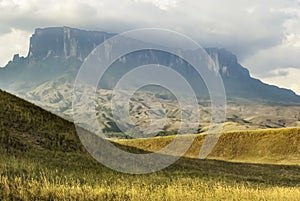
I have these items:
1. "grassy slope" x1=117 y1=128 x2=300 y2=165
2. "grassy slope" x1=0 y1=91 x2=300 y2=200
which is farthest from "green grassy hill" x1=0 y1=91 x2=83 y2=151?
"grassy slope" x1=117 y1=128 x2=300 y2=165

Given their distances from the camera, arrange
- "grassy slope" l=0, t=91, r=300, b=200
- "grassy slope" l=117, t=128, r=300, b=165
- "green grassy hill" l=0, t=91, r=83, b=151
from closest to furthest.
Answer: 1. "grassy slope" l=0, t=91, r=300, b=200
2. "green grassy hill" l=0, t=91, r=83, b=151
3. "grassy slope" l=117, t=128, r=300, b=165

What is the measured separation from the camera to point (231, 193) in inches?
781

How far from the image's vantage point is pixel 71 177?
22.6 metres

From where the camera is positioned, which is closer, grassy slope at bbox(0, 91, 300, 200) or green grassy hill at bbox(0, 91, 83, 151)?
grassy slope at bbox(0, 91, 300, 200)

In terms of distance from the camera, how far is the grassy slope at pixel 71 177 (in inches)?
685

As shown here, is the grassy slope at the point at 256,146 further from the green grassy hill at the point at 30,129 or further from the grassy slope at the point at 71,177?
the green grassy hill at the point at 30,129

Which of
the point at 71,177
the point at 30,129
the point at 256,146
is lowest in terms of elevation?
the point at 71,177

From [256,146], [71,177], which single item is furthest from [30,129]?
[256,146]

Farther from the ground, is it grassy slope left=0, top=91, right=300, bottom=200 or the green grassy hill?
the green grassy hill

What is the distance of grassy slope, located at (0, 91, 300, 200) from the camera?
57.1ft

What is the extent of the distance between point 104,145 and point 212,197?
24325mm

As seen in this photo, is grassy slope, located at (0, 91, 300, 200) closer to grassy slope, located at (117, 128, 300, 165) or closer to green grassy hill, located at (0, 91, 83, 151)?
green grassy hill, located at (0, 91, 83, 151)

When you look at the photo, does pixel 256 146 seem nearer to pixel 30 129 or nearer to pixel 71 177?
pixel 30 129

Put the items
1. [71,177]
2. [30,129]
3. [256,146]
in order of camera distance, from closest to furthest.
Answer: [71,177] → [30,129] → [256,146]
